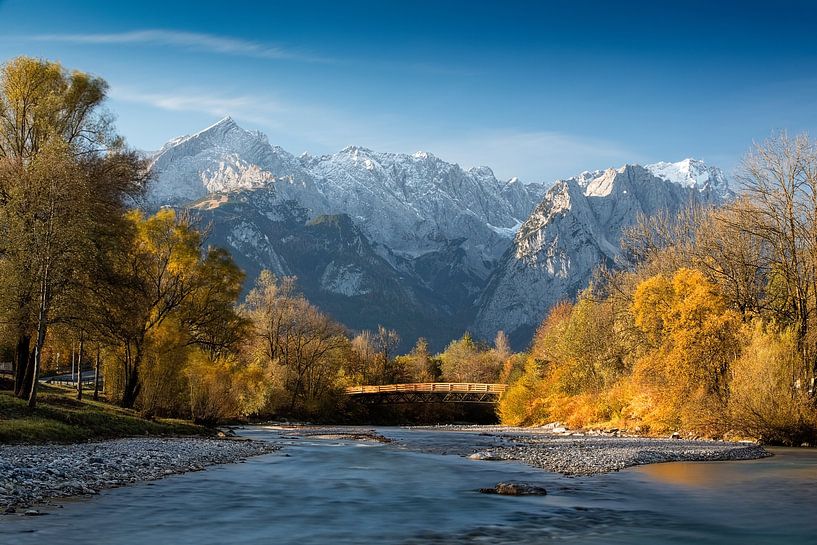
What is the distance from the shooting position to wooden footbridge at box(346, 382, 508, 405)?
331ft

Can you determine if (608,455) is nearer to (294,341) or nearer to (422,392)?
(294,341)

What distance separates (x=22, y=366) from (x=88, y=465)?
60.9 feet

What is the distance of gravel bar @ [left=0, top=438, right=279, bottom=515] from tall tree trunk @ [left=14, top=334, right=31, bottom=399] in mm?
7223

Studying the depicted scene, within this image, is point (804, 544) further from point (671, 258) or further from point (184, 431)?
point (671, 258)

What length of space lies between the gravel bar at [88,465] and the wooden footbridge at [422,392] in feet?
225

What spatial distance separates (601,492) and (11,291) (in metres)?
27.0

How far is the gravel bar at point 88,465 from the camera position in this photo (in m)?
17.7

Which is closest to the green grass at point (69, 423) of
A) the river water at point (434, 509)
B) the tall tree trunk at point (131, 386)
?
the tall tree trunk at point (131, 386)

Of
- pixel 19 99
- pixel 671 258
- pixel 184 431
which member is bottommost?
pixel 184 431

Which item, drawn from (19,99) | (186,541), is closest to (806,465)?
(186,541)

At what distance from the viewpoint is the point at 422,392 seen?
104875 millimetres

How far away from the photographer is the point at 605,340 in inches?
2771

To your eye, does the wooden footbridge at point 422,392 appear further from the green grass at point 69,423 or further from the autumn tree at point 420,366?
the green grass at point 69,423

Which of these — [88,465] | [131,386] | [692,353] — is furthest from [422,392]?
[88,465]
